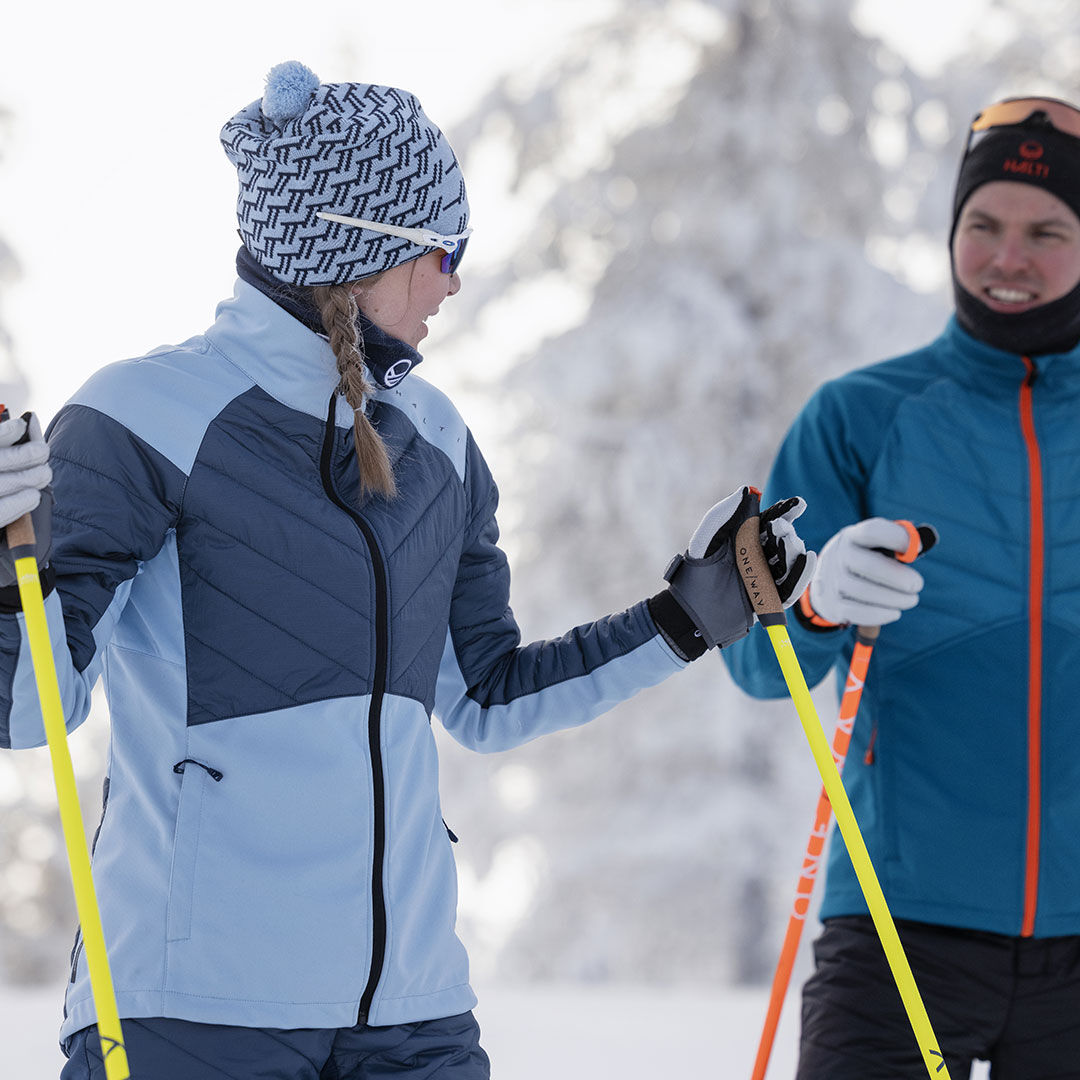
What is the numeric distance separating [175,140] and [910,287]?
4747mm

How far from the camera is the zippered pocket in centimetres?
170

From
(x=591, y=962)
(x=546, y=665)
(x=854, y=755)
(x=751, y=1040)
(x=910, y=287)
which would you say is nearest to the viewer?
(x=546, y=665)

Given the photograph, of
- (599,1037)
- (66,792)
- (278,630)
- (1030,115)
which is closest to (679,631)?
(278,630)

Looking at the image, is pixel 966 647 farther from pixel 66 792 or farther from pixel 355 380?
pixel 66 792

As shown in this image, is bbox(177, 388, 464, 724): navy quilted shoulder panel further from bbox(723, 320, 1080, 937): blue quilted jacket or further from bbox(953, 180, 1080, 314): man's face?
bbox(953, 180, 1080, 314): man's face

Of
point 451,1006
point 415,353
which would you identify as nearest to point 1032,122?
point 415,353

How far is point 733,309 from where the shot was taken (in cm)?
919

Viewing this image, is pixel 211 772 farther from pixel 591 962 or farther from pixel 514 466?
pixel 591 962

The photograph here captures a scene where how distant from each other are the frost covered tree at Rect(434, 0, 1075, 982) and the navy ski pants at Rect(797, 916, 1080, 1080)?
6.58m

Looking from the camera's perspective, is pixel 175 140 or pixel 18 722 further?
pixel 175 140

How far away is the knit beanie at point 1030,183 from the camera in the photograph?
8.69 feet

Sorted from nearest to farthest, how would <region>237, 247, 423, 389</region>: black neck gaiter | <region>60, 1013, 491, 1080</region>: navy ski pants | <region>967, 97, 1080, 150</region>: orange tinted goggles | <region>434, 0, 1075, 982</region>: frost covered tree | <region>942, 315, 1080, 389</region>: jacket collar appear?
<region>60, 1013, 491, 1080</region>: navy ski pants
<region>237, 247, 423, 389</region>: black neck gaiter
<region>942, 315, 1080, 389</region>: jacket collar
<region>967, 97, 1080, 150</region>: orange tinted goggles
<region>434, 0, 1075, 982</region>: frost covered tree

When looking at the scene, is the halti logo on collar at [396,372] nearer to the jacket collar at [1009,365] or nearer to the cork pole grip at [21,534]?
the cork pole grip at [21,534]

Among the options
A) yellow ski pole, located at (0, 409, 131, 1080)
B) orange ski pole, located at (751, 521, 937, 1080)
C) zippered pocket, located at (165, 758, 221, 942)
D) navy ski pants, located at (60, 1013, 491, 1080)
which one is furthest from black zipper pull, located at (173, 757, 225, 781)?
orange ski pole, located at (751, 521, 937, 1080)
